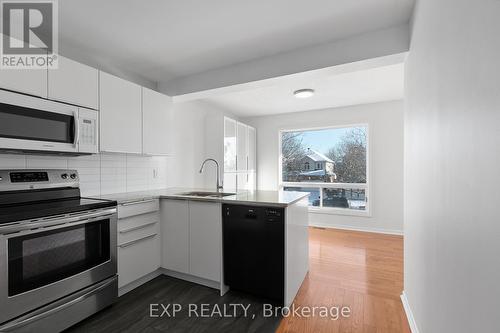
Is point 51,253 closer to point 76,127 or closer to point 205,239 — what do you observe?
point 76,127

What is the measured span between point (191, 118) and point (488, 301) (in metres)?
3.73

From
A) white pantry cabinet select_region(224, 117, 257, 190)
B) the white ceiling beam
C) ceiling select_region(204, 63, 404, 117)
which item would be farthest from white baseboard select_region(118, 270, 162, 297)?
ceiling select_region(204, 63, 404, 117)

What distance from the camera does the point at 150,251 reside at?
2418mm

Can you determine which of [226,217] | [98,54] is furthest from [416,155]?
[98,54]

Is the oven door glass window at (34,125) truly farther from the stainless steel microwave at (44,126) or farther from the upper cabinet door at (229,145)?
the upper cabinet door at (229,145)

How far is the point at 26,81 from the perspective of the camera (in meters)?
1.70

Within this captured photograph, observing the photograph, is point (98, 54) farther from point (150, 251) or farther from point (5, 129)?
point (150, 251)

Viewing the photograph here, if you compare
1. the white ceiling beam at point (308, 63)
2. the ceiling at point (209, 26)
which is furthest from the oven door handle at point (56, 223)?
the white ceiling beam at point (308, 63)

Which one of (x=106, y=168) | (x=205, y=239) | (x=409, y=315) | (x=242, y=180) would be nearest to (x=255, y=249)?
(x=205, y=239)

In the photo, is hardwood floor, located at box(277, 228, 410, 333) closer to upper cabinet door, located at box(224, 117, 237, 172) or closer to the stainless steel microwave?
upper cabinet door, located at box(224, 117, 237, 172)

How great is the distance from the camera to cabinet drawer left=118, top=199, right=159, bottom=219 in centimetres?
212

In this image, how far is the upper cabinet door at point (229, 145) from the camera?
4101 millimetres

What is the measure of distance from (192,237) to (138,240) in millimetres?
507

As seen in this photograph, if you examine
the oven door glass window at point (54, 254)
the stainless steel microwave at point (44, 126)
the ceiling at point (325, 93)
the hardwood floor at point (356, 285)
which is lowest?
the hardwood floor at point (356, 285)
